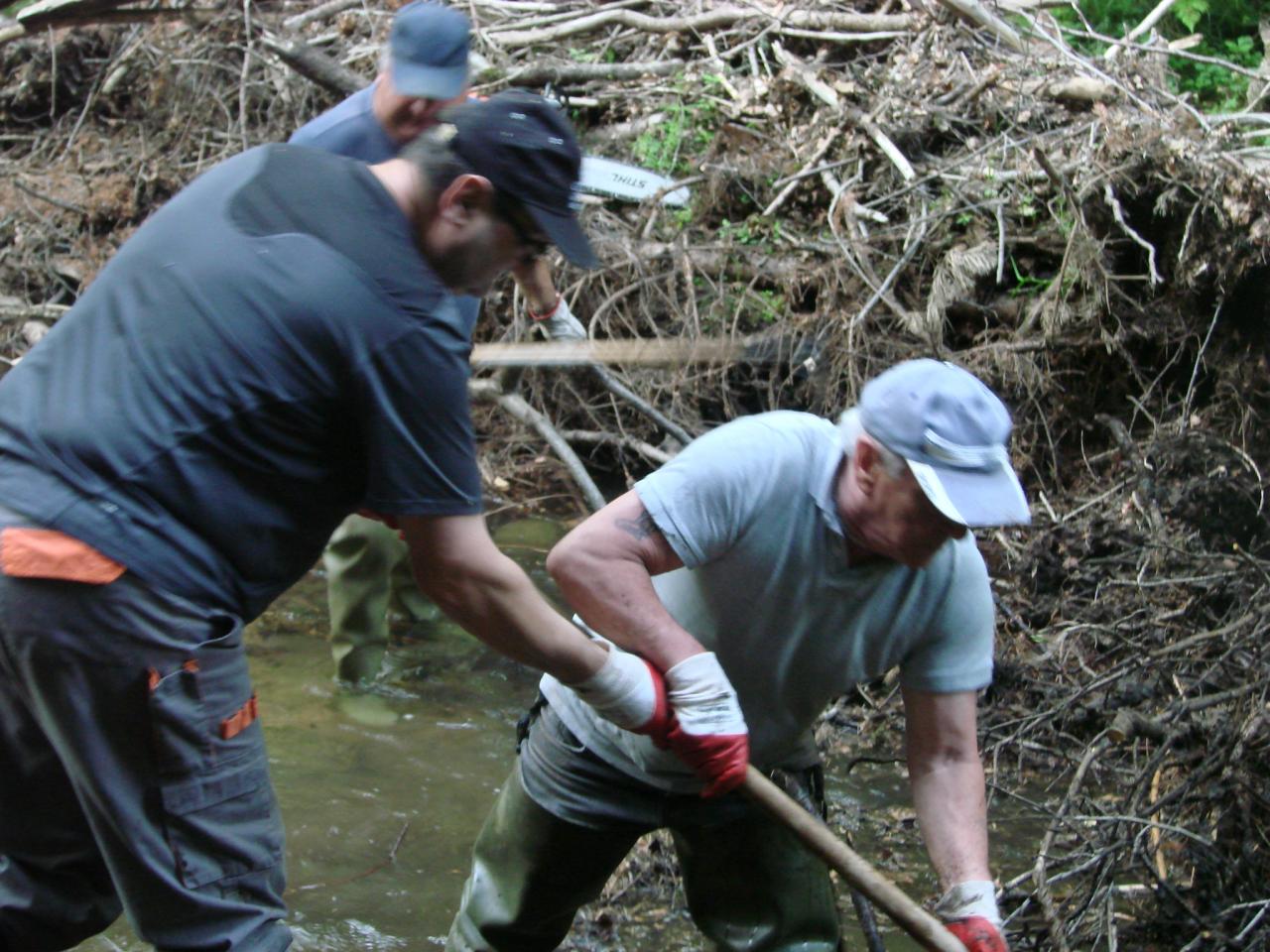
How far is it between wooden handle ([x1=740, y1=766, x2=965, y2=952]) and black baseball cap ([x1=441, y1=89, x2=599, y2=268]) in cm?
113

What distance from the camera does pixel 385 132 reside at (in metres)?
3.97

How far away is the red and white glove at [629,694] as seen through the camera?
2.53m

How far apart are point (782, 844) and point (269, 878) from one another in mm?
1103

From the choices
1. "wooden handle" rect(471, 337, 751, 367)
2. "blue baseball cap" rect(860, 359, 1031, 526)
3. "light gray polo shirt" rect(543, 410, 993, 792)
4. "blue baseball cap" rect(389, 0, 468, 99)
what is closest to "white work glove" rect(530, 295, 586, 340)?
"wooden handle" rect(471, 337, 751, 367)

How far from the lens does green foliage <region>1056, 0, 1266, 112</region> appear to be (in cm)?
707

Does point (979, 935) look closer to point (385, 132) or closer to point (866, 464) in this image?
point (866, 464)

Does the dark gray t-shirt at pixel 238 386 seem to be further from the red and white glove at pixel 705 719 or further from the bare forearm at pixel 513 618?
the red and white glove at pixel 705 719

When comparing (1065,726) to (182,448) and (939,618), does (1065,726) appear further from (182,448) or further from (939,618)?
(182,448)

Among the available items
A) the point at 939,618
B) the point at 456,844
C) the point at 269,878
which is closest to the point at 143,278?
the point at 269,878

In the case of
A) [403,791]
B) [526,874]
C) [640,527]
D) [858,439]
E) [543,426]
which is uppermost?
[858,439]

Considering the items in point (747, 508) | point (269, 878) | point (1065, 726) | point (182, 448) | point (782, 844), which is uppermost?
point (182, 448)

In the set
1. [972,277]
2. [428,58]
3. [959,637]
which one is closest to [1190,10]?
[972,277]

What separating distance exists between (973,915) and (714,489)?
1.01 m

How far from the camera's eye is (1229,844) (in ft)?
11.1
